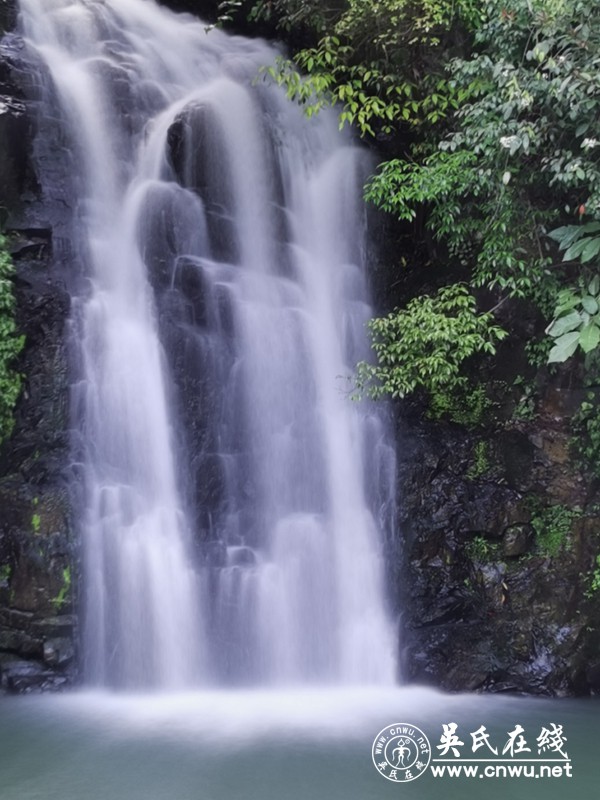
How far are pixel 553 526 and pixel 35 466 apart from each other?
4583mm

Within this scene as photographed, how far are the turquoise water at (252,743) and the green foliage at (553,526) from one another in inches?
50.3

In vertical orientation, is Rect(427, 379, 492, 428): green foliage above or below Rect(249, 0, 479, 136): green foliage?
below

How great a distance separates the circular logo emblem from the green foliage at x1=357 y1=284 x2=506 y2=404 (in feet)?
9.15

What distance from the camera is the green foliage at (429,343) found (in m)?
6.63

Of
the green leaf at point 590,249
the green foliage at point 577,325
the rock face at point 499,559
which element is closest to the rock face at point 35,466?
the rock face at point 499,559

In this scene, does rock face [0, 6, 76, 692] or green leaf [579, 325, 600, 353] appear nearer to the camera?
green leaf [579, 325, 600, 353]

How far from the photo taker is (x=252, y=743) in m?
5.15

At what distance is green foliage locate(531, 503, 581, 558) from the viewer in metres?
6.79

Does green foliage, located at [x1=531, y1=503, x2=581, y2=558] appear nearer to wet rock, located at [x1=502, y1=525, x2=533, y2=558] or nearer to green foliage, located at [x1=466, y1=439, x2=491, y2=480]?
wet rock, located at [x1=502, y1=525, x2=533, y2=558]

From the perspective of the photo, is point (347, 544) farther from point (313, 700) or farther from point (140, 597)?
point (140, 597)

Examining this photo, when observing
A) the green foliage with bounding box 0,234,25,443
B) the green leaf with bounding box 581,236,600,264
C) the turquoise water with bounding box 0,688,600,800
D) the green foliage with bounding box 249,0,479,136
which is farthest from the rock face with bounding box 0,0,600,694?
the green foliage with bounding box 249,0,479,136

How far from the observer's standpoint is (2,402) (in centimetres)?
652

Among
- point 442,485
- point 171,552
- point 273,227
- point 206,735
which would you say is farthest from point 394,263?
point 206,735

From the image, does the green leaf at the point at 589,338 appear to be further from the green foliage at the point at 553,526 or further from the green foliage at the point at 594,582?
the green foliage at the point at 594,582
